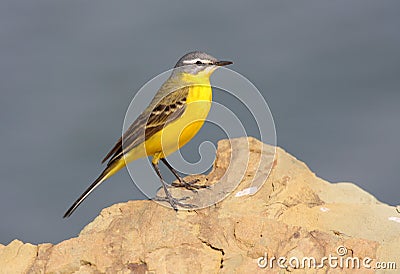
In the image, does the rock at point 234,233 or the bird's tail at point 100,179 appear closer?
the rock at point 234,233

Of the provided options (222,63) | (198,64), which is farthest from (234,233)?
(198,64)

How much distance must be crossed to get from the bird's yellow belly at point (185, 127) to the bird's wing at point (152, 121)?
6 centimetres

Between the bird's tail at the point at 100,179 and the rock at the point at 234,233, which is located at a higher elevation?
the bird's tail at the point at 100,179

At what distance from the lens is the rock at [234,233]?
8.95 m

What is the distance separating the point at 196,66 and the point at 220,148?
1106 mm

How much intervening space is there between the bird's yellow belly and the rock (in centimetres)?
56

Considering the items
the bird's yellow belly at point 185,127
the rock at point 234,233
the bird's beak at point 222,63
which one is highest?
the bird's beak at point 222,63

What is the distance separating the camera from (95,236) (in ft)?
31.4

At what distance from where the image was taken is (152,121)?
34.3 feet

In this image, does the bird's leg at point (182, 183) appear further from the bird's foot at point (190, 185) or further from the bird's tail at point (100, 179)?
the bird's tail at point (100, 179)

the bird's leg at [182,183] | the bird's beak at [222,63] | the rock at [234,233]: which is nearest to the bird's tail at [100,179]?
the rock at [234,233]

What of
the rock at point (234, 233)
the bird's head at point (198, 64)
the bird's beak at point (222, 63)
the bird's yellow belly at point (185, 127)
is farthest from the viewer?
the bird's head at point (198, 64)

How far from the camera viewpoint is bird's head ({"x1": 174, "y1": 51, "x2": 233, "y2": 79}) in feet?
34.4

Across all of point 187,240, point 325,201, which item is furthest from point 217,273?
point 325,201
